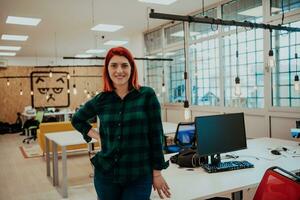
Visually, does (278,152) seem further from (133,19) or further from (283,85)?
(133,19)

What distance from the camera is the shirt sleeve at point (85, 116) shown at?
182 centimetres

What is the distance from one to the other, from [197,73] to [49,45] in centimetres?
615

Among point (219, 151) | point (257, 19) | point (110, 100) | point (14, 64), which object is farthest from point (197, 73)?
point (14, 64)

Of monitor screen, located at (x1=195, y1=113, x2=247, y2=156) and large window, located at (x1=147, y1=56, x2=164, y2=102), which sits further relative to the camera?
large window, located at (x1=147, y1=56, x2=164, y2=102)

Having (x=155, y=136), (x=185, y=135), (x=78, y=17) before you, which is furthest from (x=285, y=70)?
(x=78, y=17)

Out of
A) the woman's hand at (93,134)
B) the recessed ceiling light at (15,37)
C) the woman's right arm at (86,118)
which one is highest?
the recessed ceiling light at (15,37)

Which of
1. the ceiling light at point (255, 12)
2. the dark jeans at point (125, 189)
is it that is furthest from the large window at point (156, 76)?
the dark jeans at point (125, 189)

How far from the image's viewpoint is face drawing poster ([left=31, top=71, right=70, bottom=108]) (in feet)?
43.4

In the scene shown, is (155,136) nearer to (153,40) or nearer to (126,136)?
(126,136)

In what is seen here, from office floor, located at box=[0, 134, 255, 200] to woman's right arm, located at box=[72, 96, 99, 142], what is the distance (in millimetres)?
2199

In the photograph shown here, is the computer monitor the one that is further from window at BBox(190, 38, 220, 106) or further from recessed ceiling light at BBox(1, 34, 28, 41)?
recessed ceiling light at BBox(1, 34, 28, 41)

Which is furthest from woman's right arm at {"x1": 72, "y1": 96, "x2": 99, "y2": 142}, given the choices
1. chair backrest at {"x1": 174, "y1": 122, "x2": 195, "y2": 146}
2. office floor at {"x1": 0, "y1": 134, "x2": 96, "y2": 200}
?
chair backrest at {"x1": 174, "y1": 122, "x2": 195, "y2": 146}

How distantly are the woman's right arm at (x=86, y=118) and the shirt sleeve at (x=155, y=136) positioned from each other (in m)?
0.37

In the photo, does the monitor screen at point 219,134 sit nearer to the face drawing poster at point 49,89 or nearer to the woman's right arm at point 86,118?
the woman's right arm at point 86,118
